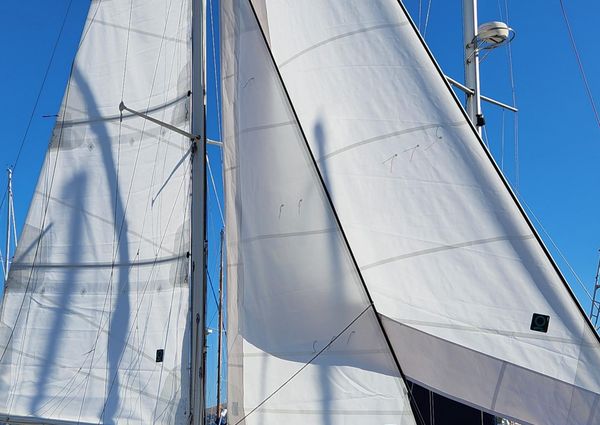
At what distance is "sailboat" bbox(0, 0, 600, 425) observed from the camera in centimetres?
504

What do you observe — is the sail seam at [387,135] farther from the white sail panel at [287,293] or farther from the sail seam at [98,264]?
the sail seam at [98,264]

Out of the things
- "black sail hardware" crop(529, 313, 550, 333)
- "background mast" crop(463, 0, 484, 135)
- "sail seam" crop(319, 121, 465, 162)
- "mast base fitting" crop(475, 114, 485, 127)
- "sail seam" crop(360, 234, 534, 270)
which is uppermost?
"background mast" crop(463, 0, 484, 135)

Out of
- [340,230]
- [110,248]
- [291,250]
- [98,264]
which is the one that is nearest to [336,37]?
[340,230]

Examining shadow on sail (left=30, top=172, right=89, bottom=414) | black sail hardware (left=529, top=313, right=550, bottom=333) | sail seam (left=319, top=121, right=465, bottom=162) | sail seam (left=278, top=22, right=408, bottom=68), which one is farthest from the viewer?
shadow on sail (left=30, top=172, right=89, bottom=414)

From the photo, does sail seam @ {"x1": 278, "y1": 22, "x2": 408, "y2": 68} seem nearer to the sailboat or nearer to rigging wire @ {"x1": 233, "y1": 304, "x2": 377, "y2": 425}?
the sailboat

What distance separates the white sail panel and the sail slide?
3 cm

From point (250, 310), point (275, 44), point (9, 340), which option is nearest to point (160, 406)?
point (250, 310)

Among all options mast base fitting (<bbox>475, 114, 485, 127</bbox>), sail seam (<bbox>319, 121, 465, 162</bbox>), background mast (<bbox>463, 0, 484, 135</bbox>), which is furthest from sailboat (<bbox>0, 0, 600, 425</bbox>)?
background mast (<bbox>463, 0, 484, 135</bbox>)

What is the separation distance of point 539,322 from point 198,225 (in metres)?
3.48

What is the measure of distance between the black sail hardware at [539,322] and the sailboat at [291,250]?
0.04 ft

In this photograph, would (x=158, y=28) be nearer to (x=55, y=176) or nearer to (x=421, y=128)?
A: (x=55, y=176)

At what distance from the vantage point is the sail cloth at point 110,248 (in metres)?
7.20

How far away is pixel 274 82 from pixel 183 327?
2.66m

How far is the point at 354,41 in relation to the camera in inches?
249
